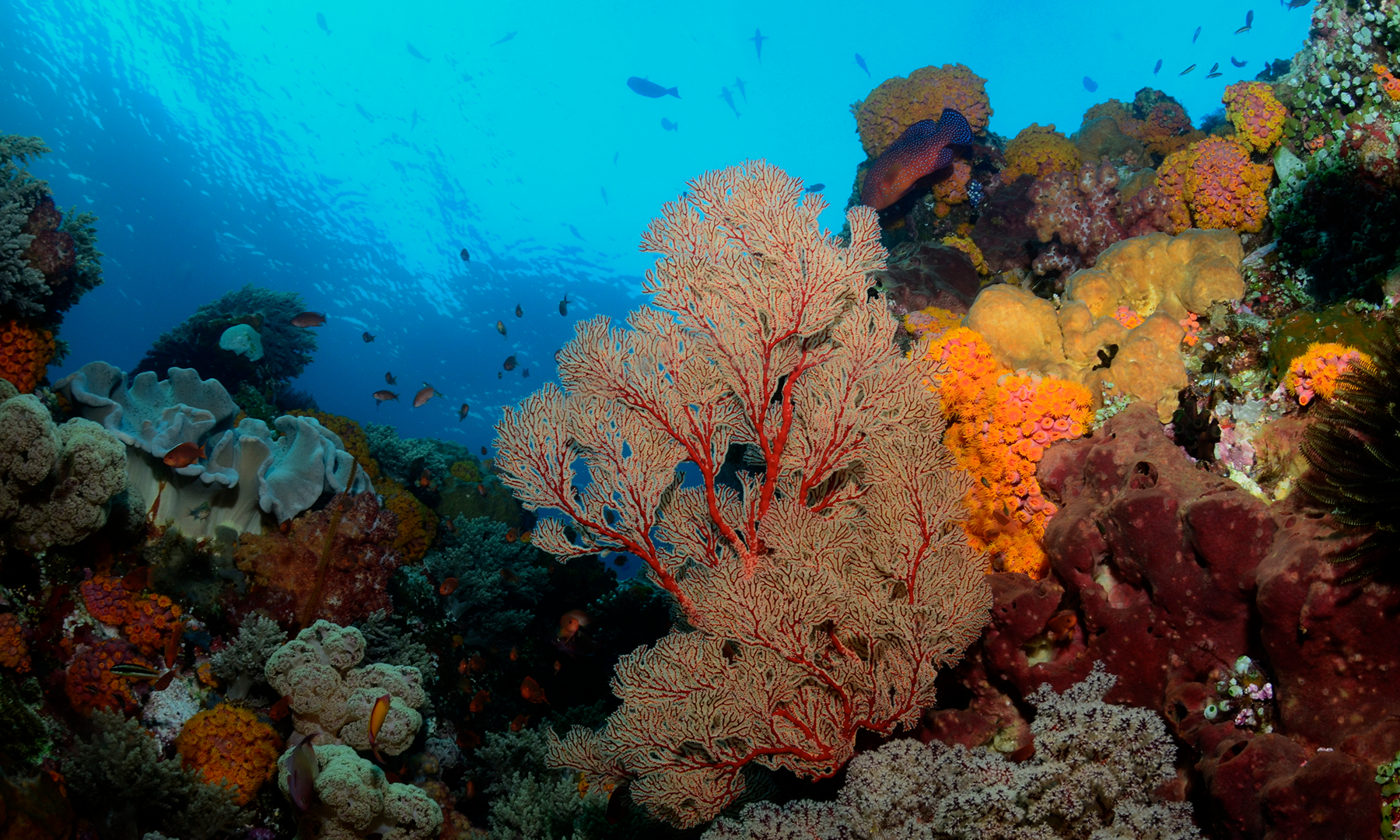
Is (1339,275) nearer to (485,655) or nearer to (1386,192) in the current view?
(1386,192)

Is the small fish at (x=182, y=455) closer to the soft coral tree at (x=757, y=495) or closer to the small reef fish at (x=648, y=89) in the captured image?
the soft coral tree at (x=757, y=495)

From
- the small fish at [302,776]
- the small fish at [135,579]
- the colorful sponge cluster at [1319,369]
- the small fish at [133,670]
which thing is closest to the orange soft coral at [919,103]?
the colorful sponge cluster at [1319,369]

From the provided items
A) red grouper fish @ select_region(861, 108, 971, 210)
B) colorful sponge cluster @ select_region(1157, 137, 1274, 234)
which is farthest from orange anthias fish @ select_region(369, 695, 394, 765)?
colorful sponge cluster @ select_region(1157, 137, 1274, 234)

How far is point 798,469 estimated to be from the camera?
4160 mm

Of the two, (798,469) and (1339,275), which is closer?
(798,469)

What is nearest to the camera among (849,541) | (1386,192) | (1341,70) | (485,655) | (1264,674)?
(1264,674)

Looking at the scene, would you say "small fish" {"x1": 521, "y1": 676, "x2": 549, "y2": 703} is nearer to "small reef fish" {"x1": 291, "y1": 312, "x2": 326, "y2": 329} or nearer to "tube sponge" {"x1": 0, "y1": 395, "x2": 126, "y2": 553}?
"tube sponge" {"x1": 0, "y1": 395, "x2": 126, "y2": 553}

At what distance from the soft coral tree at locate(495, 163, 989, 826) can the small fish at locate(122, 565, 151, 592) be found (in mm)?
3458

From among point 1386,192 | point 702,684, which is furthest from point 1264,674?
point 1386,192

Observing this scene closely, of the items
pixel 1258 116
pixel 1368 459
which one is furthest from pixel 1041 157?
pixel 1368 459

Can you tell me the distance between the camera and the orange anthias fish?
453cm

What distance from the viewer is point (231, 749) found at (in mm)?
4477

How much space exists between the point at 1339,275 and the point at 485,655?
31.6 ft

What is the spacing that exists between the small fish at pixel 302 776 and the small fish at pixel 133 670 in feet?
4.37
